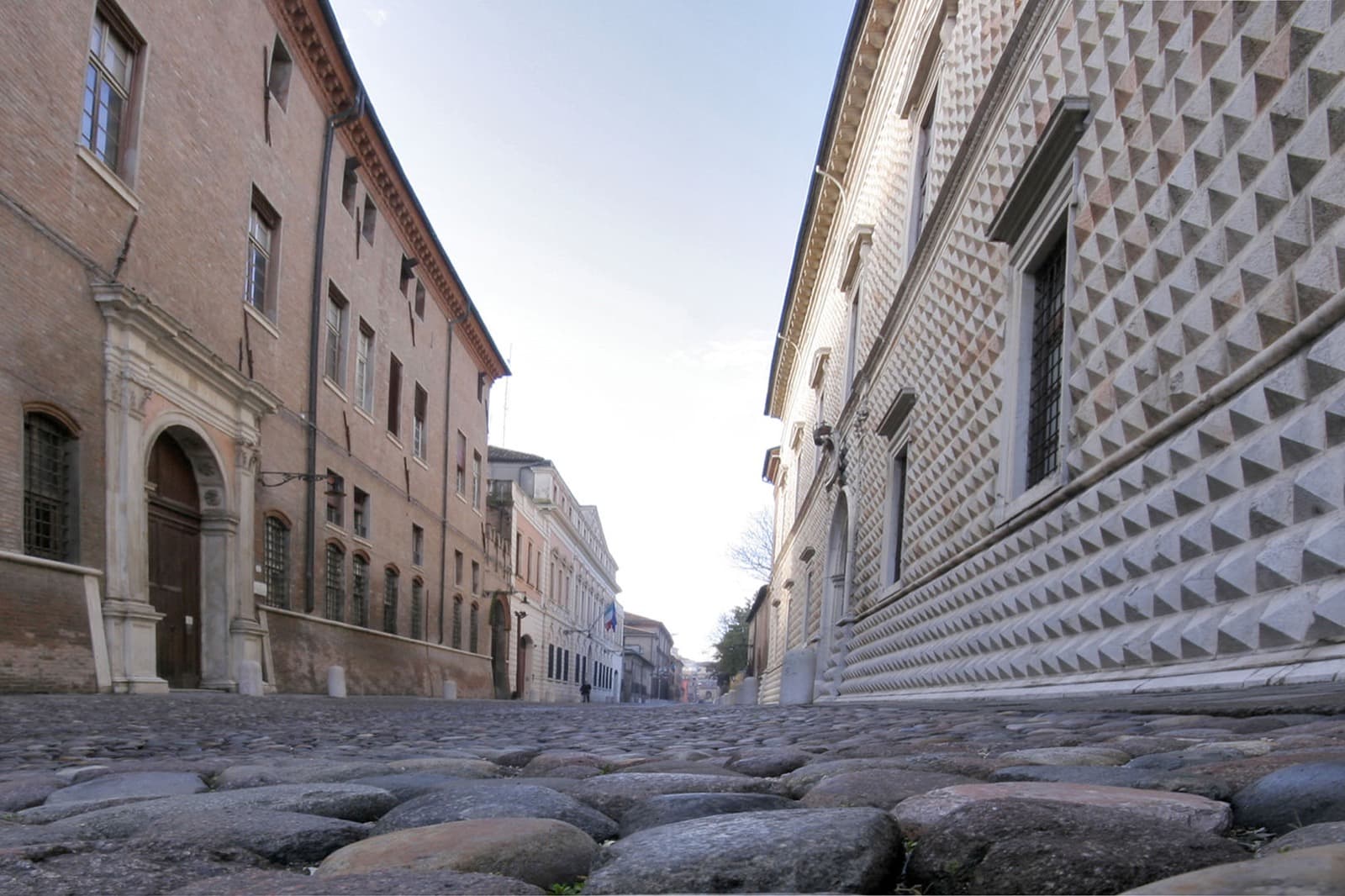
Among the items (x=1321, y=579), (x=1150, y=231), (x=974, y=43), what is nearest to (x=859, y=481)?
(x=974, y=43)

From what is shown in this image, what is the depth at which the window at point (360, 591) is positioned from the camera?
750 inches

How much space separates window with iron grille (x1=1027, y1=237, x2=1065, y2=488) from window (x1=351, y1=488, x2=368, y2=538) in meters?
14.8

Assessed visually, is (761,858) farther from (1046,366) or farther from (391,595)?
(391,595)

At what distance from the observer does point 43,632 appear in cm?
912

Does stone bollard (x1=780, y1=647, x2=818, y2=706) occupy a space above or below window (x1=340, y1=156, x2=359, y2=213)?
below

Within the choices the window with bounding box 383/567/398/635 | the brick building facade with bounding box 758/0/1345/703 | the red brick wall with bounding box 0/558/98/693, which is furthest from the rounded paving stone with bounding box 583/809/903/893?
the window with bounding box 383/567/398/635

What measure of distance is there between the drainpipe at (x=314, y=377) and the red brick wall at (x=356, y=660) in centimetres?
75

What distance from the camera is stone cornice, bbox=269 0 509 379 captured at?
53.5 feet

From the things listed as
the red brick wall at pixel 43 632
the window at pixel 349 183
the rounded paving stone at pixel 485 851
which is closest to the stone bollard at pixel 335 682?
the red brick wall at pixel 43 632

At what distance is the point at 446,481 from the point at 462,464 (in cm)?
241

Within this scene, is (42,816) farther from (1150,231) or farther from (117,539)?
(117,539)

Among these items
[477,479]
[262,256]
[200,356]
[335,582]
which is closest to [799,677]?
[335,582]

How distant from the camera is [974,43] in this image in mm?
8914

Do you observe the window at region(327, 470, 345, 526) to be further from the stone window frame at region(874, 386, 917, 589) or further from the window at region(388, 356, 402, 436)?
the stone window frame at region(874, 386, 917, 589)
